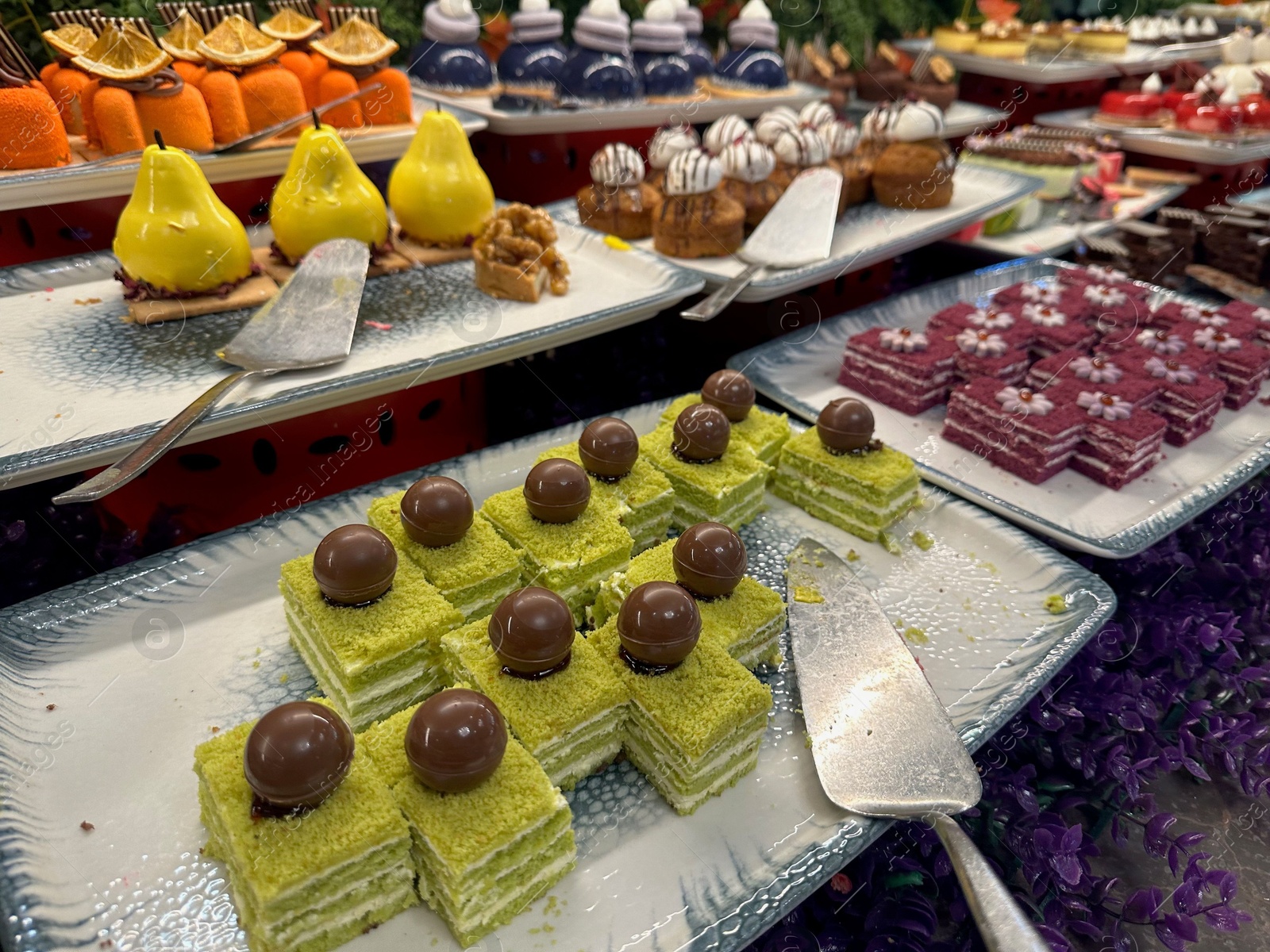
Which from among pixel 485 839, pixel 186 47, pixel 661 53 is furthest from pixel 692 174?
pixel 485 839

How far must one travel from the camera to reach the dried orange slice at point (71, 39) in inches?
110

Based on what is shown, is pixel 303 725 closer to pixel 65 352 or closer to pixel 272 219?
pixel 65 352

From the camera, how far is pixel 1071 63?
20.7 feet

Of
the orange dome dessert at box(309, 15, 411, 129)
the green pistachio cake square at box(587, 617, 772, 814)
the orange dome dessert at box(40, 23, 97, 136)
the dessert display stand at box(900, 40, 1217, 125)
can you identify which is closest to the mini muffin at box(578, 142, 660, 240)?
the orange dome dessert at box(309, 15, 411, 129)

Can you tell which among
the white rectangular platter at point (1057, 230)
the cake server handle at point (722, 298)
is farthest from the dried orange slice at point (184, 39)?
the white rectangular platter at point (1057, 230)

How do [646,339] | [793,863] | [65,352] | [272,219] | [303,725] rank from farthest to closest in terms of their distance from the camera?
1. [646,339]
2. [272,219]
3. [65,352]
4. [793,863]
5. [303,725]

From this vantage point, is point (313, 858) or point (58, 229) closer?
point (313, 858)

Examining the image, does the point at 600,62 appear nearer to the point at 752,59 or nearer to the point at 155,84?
the point at 752,59

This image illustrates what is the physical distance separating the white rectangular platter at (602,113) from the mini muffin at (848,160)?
67cm

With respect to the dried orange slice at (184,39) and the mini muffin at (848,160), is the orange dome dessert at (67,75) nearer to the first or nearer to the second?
the dried orange slice at (184,39)

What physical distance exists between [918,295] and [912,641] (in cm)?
215

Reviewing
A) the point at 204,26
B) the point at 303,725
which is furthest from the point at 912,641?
the point at 204,26

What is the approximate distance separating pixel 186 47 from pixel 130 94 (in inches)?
15.0

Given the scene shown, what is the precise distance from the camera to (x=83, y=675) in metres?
1.82
